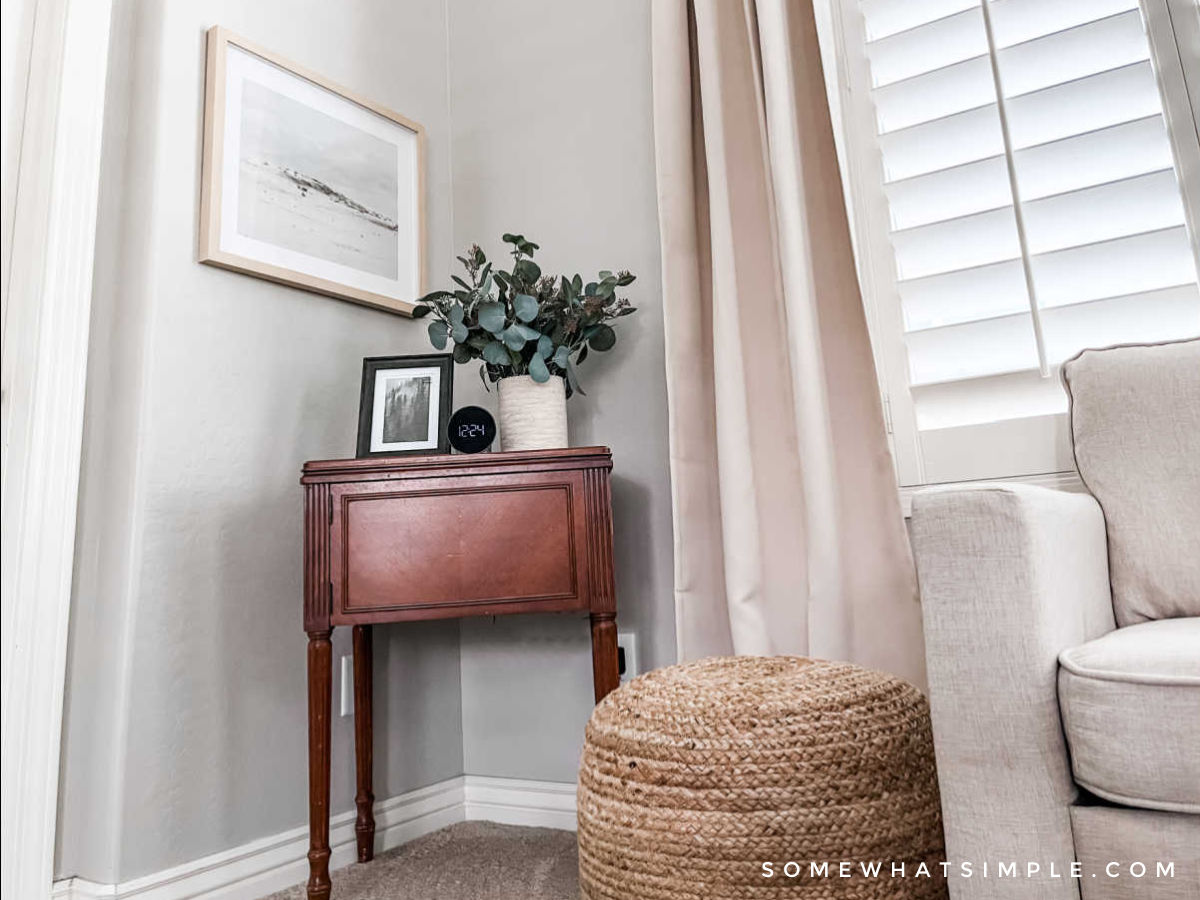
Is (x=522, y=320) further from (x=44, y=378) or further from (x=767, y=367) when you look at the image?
(x=44, y=378)

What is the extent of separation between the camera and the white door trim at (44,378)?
52.9 inches

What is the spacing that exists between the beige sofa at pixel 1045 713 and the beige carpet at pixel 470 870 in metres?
0.80

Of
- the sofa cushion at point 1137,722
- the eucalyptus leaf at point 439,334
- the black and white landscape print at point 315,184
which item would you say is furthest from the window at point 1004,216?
the black and white landscape print at point 315,184

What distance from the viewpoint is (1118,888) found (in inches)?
34.1

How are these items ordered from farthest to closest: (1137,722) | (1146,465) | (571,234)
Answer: (571,234) → (1146,465) → (1137,722)

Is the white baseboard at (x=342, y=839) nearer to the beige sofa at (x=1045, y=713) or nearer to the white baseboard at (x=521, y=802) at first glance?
the white baseboard at (x=521, y=802)

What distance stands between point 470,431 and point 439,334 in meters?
0.19

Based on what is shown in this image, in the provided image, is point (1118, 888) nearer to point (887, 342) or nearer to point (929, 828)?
point (929, 828)

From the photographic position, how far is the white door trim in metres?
1.34

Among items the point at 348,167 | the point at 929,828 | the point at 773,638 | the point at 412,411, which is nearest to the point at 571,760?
the point at 773,638

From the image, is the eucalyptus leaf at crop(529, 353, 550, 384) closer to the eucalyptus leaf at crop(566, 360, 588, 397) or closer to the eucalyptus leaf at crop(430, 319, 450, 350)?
the eucalyptus leaf at crop(566, 360, 588, 397)

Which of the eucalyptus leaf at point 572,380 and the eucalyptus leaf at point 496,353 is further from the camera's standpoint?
the eucalyptus leaf at point 572,380

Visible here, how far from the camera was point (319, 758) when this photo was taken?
4.70ft

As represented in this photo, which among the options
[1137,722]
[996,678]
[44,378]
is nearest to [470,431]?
[44,378]
